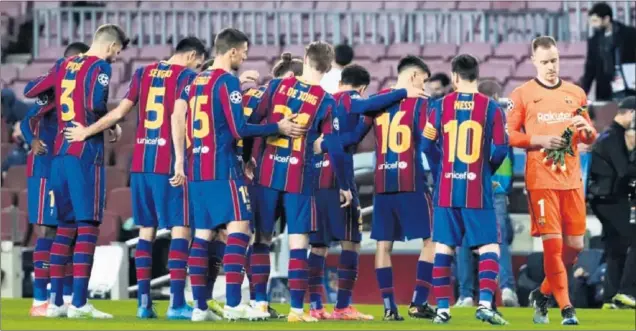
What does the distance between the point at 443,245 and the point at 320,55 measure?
1487 mm

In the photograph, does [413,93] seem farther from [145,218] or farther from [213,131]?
[145,218]

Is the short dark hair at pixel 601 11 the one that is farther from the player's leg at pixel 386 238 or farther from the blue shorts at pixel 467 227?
the blue shorts at pixel 467 227

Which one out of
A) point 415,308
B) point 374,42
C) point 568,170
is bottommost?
point 415,308

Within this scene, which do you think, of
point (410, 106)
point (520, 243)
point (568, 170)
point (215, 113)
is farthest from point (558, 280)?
point (520, 243)

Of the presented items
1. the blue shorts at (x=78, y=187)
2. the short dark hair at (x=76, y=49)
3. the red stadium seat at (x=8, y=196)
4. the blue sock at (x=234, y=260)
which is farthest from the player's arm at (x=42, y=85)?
the red stadium seat at (x=8, y=196)

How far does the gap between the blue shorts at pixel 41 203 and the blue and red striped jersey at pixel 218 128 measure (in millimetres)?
1295

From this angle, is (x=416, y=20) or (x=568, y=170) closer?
(x=568, y=170)

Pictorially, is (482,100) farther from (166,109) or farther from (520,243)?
(520,243)

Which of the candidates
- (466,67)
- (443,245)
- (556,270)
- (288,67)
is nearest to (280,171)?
(443,245)

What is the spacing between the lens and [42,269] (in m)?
12.5

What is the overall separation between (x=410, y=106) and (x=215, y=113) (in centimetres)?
166

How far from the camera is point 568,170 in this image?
11.7 meters

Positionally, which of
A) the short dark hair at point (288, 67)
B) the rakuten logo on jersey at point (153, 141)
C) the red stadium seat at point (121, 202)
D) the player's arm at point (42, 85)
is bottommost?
the red stadium seat at point (121, 202)

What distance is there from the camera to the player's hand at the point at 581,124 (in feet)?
37.8
